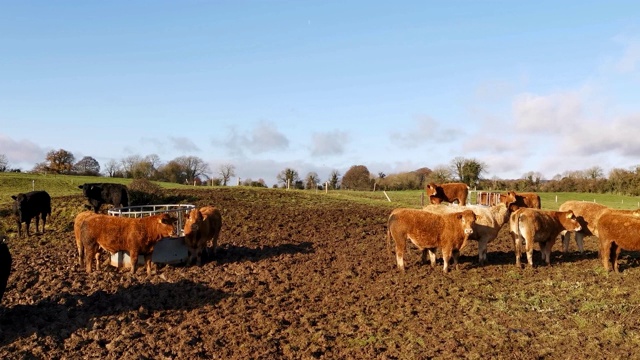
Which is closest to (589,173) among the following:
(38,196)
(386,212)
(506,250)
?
(386,212)

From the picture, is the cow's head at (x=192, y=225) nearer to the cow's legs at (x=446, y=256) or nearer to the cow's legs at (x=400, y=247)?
the cow's legs at (x=400, y=247)

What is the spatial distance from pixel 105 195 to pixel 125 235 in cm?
1221

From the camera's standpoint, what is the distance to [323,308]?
950 cm

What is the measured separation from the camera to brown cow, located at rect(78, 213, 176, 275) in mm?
11984

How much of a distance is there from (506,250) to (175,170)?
182 ft

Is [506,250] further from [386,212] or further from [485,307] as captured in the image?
[386,212]

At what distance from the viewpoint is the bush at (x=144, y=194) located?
26188mm

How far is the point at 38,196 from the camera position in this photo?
804 inches

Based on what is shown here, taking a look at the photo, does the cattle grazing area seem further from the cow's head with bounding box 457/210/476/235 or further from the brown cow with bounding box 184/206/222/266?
the cow's head with bounding box 457/210/476/235

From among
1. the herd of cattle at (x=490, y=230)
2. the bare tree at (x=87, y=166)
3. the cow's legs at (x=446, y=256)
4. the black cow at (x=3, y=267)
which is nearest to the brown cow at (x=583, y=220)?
the herd of cattle at (x=490, y=230)

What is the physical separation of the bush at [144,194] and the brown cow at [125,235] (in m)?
13.8

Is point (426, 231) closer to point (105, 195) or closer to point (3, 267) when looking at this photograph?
point (3, 267)

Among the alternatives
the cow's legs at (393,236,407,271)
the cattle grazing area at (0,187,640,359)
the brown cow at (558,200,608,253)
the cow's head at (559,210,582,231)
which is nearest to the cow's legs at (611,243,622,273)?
the cattle grazing area at (0,187,640,359)

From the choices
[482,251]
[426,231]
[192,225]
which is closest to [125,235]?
[192,225]
